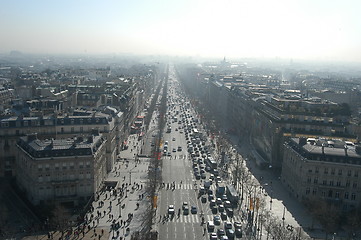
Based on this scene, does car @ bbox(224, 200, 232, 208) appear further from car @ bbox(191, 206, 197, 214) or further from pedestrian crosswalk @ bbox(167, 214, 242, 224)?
car @ bbox(191, 206, 197, 214)

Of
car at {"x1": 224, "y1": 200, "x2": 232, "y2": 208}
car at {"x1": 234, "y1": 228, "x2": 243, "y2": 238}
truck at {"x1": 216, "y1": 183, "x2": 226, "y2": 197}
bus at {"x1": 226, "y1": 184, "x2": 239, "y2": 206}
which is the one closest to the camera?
car at {"x1": 234, "y1": 228, "x2": 243, "y2": 238}

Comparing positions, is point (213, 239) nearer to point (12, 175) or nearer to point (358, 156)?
point (358, 156)

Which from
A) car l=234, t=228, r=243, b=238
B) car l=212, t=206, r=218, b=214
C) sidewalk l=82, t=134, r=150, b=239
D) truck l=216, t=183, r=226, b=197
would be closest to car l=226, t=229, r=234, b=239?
car l=234, t=228, r=243, b=238

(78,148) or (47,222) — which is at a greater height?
(78,148)

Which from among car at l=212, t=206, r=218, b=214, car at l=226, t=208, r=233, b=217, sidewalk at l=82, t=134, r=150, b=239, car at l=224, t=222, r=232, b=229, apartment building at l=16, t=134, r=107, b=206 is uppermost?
apartment building at l=16, t=134, r=107, b=206

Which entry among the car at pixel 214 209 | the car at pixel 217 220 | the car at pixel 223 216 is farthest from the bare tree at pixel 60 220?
the car at pixel 223 216

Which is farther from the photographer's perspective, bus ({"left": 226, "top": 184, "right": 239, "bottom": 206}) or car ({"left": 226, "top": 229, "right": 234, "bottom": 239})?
bus ({"left": 226, "top": 184, "right": 239, "bottom": 206})

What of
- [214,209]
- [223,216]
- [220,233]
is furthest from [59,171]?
[220,233]

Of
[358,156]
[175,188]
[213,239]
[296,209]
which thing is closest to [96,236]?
[213,239]

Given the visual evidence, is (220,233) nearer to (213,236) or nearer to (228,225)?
(213,236)
